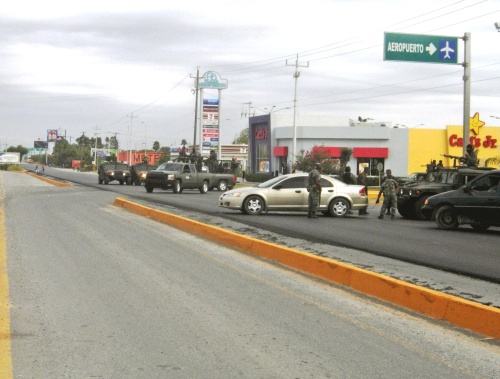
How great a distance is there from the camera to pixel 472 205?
67.1 ft

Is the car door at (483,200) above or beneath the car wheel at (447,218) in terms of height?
above

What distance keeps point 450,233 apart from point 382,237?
2.81 meters

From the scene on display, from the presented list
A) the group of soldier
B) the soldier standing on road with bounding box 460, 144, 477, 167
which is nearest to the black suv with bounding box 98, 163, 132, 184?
the group of soldier

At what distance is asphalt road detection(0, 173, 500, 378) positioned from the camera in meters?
6.32

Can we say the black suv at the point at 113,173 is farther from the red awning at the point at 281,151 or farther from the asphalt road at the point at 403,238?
the asphalt road at the point at 403,238

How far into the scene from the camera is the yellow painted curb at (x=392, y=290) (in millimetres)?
7986

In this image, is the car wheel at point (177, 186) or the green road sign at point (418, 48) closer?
the green road sign at point (418, 48)

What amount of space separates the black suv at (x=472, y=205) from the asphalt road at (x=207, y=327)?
29.0 feet

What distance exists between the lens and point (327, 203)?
25672mm

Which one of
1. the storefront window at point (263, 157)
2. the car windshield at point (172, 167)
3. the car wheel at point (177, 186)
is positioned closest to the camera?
the car wheel at point (177, 186)

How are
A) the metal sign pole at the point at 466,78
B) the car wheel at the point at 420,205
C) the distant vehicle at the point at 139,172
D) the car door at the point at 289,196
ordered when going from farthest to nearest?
the distant vehicle at the point at 139,172, the metal sign pole at the point at 466,78, the car door at the point at 289,196, the car wheel at the point at 420,205

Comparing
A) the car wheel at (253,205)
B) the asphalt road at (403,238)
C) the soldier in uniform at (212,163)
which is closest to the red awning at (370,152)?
the soldier in uniform at (212,163)

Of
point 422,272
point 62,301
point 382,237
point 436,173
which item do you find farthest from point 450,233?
point 62,301

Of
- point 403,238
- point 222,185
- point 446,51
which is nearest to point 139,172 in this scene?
point 222,185
